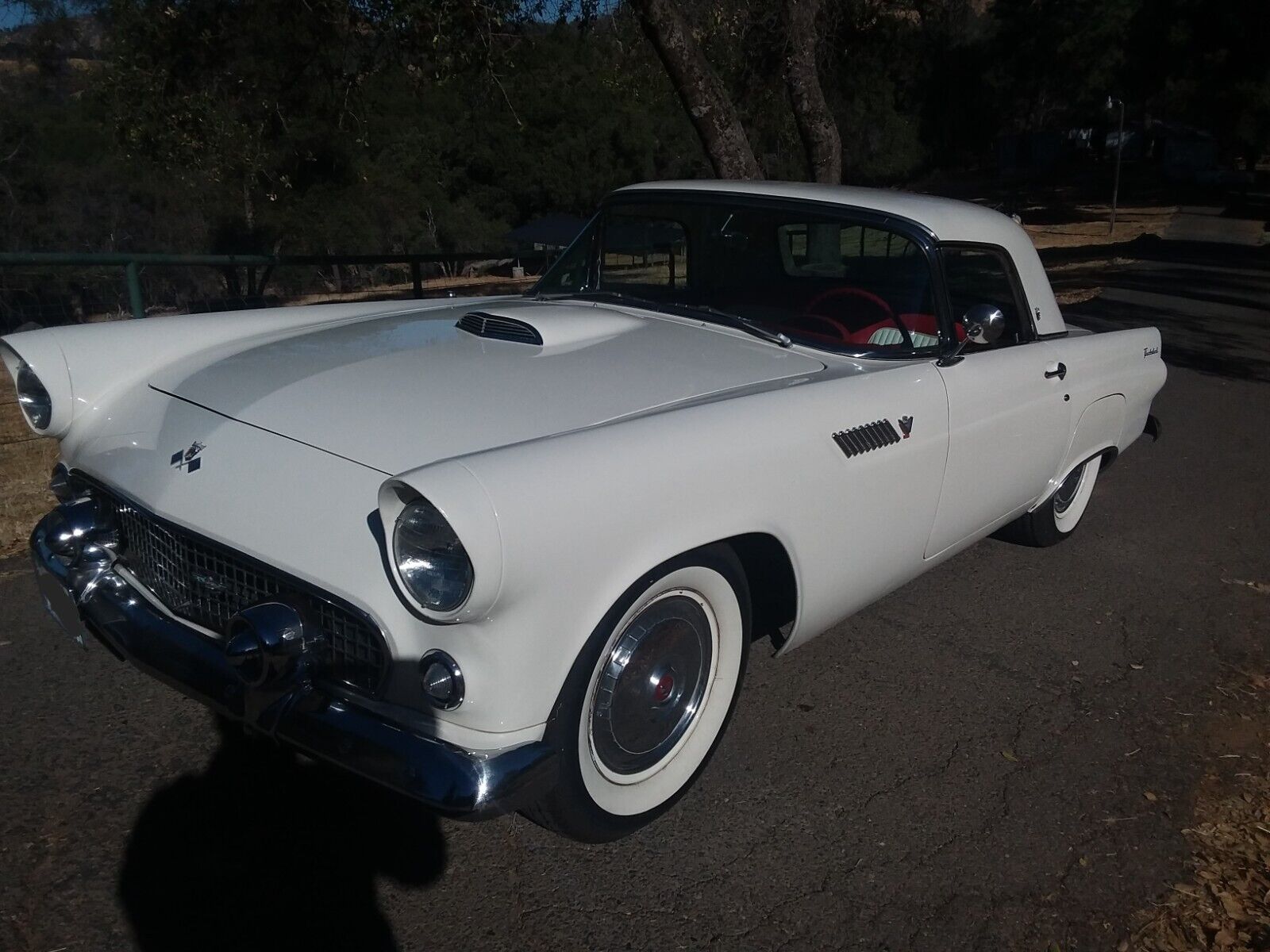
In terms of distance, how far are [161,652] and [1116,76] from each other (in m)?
44.2

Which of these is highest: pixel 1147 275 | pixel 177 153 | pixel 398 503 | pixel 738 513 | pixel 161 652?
pixel 177 153

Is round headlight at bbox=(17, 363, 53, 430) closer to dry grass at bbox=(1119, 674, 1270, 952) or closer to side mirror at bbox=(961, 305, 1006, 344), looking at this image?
side mirror at bbox=(961, 305, 1006, 344)

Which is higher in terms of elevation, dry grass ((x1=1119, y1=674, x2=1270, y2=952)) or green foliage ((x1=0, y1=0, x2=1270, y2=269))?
green foliage ((x1=0, y1=0, x2=1270, y2=269))

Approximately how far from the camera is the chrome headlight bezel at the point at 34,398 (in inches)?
122

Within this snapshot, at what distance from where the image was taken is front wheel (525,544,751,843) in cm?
238

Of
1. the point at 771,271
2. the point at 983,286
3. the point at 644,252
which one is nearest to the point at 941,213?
the point at 983,286

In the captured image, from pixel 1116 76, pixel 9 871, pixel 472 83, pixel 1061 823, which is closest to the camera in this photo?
pixel 9 871

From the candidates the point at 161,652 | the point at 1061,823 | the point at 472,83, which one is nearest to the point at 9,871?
the point at 161,652

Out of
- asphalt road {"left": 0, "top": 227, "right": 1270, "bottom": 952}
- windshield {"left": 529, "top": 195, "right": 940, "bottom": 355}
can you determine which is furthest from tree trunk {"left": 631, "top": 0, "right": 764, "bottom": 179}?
asphalt road {"left": 0, "top": 227, "right": 1270, "bottom": 952}

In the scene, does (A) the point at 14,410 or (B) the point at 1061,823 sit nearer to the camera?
(B) the point at 1061,823

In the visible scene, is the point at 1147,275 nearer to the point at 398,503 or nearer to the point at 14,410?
the point at 14,410

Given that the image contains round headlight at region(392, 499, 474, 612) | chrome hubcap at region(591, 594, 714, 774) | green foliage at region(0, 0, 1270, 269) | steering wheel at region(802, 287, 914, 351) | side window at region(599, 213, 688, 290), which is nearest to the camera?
round headlight at region(392, 499, 474, 612)

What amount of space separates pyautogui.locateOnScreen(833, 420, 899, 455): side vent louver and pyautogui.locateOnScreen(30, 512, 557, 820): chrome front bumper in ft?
4.00

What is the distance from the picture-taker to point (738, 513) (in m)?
2.58
